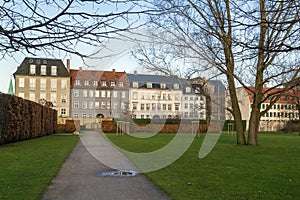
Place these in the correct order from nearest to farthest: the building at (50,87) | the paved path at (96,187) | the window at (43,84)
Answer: the paved path at (96,187) < the building at (50,87) < the window at (43,84)

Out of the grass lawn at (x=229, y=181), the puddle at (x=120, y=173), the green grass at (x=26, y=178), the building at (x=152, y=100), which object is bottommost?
the grass lawn at (x=229, y=181)

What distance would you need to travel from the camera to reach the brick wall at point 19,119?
67.3 ft

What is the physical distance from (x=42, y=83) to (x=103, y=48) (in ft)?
222

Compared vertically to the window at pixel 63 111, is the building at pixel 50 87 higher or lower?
higher

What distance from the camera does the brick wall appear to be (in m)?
20.5

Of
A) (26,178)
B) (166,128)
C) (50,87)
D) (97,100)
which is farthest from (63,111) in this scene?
(26,178)

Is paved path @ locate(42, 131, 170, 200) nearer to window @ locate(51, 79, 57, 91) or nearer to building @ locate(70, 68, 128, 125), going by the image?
building @ locate(70, 68, 128, 125)

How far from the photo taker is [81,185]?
766cm

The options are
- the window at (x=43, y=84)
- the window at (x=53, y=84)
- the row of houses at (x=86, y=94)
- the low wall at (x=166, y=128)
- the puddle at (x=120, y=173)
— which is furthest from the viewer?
the window at (x=53, y=84)

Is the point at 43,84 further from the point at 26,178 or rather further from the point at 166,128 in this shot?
the point at 26,178

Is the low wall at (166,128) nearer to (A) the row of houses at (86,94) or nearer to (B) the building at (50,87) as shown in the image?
(A) the row of houses at (86,94)

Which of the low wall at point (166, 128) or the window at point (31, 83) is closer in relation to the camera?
the low wall at point (166, 128)

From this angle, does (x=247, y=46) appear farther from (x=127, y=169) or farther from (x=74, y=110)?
(x=74, y=110)

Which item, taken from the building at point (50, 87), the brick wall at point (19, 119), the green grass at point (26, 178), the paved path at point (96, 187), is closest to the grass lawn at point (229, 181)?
the paved path at point (96, 187)
